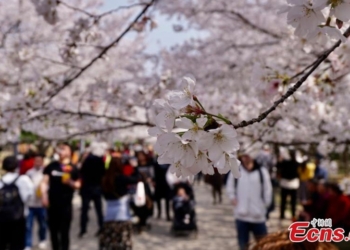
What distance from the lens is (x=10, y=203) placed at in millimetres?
4070

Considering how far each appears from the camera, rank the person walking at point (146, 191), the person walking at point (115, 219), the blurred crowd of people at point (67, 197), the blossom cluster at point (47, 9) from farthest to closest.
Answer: the person walking at point (146, 191) < the person walking at point (115, 219) < the blurred crowd of people at point (67, 197) < the blossom cluster at point (47, 9)

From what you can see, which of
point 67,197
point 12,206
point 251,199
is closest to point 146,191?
point 67,197

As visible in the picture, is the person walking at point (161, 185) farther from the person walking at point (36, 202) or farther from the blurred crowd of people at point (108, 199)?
the person walking at point (36, 202)

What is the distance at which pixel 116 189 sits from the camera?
15.3 ft

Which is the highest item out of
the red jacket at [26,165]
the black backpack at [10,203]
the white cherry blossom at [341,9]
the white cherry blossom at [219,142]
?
the white cherry blossom at [341,9]

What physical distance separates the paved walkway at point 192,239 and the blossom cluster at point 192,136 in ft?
15.2

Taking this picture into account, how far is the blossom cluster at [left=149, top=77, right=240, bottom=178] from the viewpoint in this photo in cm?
94

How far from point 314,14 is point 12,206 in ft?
12.5

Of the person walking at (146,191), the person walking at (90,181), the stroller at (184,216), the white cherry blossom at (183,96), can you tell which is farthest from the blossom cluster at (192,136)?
the stroller at (184,216)

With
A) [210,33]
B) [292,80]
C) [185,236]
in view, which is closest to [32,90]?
[292,80]

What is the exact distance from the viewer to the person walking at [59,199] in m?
4.84

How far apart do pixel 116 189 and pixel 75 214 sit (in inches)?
168

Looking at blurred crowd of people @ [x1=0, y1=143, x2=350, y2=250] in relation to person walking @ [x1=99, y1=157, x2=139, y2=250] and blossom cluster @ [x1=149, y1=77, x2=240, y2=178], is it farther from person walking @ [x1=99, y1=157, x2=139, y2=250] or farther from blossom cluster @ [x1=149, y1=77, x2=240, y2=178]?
blossom cluster @ [x1=149, y1=77, x2=240, y2=178]

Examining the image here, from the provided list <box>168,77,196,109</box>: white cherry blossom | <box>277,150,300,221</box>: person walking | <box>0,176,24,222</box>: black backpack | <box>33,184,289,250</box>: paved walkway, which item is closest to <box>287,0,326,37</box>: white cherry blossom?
<box>168,77,196,109</box>: white cherry blossom
